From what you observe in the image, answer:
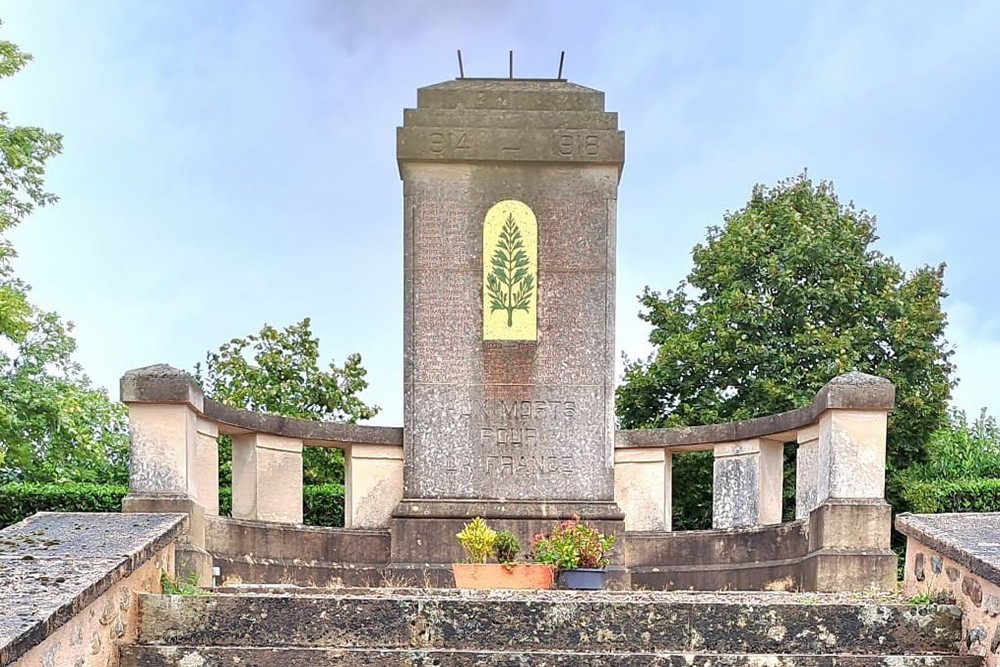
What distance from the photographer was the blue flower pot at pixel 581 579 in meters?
7.72

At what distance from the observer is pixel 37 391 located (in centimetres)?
1800

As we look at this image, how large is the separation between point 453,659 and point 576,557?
254 cm

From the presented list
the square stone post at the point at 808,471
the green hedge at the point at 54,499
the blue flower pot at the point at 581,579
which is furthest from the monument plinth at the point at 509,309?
the green hedge at the point at 54,499

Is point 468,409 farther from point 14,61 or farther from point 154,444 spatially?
point 14,61

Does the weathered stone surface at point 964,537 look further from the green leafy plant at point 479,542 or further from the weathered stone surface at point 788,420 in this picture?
the green leafy plant at point 479,542

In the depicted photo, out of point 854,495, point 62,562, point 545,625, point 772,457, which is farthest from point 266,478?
point 545,625

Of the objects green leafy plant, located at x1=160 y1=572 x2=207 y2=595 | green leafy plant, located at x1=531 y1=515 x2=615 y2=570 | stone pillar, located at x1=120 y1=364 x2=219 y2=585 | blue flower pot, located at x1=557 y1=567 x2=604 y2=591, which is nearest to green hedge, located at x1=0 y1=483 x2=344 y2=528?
stone pillar, located at x1=120 y1=364 x2=219 y2=585

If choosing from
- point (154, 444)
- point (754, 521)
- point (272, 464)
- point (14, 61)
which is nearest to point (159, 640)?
point (154, 444)

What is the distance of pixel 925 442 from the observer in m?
20.4

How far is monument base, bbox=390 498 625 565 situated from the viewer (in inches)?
398

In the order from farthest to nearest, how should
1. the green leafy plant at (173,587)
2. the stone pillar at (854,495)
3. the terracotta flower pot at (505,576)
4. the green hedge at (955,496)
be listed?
the green hedge at (955,496) < the stone pillar at (854,495) < the terracotta flower pot at (505,576) < the green leafy plant at (173,587)

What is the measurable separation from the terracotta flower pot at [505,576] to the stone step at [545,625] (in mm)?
2063

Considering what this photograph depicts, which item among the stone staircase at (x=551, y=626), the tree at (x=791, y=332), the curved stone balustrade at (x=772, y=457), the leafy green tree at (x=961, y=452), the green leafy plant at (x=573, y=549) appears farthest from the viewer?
the tree at (x=791, y=332)

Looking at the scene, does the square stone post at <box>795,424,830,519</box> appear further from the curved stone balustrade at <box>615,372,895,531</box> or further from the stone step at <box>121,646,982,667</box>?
the stone step at <box>121,646,982,667</box>
